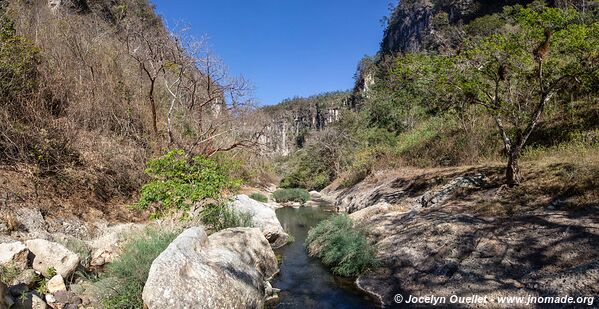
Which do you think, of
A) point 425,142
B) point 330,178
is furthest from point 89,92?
point 330,178

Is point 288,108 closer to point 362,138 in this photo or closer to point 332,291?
point 362,138

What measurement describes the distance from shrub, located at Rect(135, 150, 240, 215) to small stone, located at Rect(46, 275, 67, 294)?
2.57 meters

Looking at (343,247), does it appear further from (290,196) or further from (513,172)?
(290,196)

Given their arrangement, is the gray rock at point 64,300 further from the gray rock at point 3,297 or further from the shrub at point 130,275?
the gray rock at point 3,297

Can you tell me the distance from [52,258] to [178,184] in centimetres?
299

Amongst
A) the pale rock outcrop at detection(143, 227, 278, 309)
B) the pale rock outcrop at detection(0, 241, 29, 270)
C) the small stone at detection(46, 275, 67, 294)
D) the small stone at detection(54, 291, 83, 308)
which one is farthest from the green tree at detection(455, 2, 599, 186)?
the pale rock outcrop at detection(0, 241, 29, 270)

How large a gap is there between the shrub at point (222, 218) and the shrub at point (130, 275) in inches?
106

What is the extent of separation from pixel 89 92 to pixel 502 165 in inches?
572

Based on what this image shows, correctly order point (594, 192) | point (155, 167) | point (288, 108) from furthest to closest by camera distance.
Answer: point (288, 108) < point (155, 167) < point (594, 192)

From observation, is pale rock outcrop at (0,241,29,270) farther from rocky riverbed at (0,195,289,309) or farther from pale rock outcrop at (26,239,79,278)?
pale rock outcrop at (26,239,79,278)

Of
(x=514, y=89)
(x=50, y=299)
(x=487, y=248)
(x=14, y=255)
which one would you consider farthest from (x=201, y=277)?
(x=514, y=89)

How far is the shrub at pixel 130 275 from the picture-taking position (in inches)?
205

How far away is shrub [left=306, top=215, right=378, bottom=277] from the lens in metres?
8.65

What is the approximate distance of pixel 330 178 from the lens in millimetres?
40969
